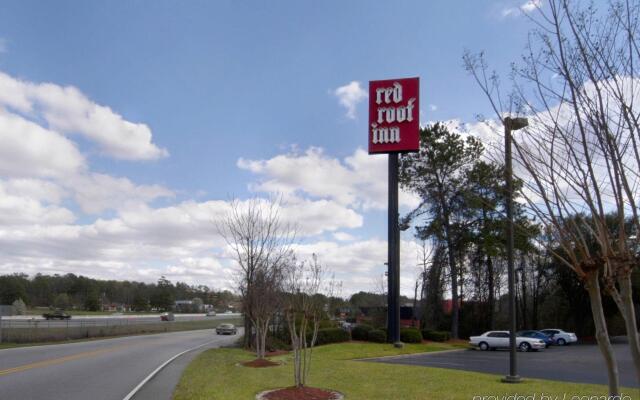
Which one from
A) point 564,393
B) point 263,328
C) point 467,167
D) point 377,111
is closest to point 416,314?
point 467,167

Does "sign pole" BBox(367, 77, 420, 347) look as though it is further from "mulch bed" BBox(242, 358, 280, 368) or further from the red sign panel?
Result: "mulch bed" BBox(242, 358, 280, 368)

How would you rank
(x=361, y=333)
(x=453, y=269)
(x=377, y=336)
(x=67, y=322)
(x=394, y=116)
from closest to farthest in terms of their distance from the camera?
1. (x=394, y=116)
2. (x=377, y=336)
3. (x=361, y=333)
4. (x=453, y=269)
5. (x=67, y=322)

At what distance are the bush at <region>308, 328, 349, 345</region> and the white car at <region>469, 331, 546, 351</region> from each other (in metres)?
9.46

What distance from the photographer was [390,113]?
34312 millimetres

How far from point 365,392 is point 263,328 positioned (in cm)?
1056

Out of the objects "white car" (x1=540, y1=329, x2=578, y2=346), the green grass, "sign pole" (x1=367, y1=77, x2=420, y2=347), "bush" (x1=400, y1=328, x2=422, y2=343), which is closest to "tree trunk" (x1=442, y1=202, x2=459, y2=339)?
"white car" (x1=540, y1=329, x2=578, y2=346)

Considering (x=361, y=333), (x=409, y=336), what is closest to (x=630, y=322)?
(x=361, y=333)

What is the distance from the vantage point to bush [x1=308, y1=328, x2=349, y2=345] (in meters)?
32.7

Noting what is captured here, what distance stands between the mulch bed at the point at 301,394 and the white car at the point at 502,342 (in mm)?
25855

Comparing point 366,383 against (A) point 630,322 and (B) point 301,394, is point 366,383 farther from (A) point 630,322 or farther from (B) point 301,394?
(A) point 630,322

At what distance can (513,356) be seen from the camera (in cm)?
1535

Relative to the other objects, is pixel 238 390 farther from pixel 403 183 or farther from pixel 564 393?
pixel 403 183

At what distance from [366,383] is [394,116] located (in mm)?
21790

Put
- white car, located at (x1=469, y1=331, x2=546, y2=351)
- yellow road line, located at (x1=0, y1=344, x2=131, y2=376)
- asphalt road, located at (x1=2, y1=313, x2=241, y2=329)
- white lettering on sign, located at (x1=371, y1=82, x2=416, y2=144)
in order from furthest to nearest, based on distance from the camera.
Answer: asphalt road, located at (x1=2, y1=313, x2=241, y2=329) → white car, located at (x1=469, y1=331, x2=546, y2=351) → white lettering on sign, located at (x1=371, y1=82, x2=416, y2=144) → yellow road line, located at (x1=0, y1=344, x2=131, y2=376)
